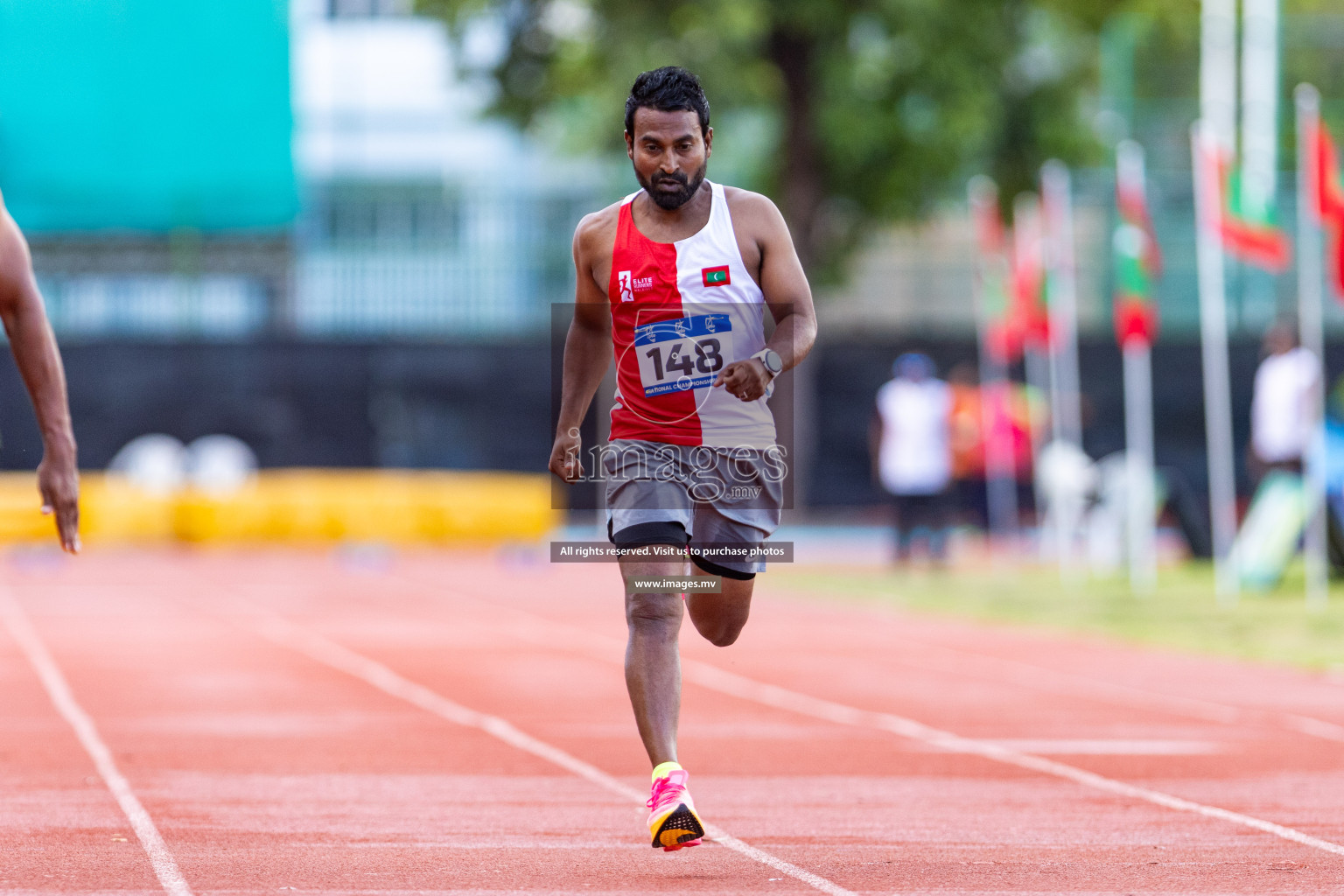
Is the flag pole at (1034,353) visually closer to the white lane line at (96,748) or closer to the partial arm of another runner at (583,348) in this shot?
the white lane line at (96,748)

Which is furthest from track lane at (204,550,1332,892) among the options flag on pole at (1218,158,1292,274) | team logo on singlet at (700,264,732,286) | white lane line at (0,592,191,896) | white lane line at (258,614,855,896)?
flag on pole at (1218,158,1292,274)

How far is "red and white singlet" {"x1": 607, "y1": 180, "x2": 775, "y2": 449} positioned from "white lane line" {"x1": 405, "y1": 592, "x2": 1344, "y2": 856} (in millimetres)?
2110

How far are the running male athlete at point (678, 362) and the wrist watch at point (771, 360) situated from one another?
70 millimetres

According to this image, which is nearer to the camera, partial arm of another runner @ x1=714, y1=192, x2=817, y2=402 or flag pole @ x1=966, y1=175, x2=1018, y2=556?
partial arm of another runner @ x1=714, y1=192, x2=817, y2=402

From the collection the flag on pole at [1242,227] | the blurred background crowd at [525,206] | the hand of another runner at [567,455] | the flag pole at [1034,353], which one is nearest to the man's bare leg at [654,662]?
the hand of another runner at [567,455]

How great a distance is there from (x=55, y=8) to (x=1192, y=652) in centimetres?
1704

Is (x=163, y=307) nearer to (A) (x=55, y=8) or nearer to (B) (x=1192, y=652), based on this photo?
(A) (x=55, y=8)

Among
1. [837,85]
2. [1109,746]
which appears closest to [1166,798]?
[1109,746]

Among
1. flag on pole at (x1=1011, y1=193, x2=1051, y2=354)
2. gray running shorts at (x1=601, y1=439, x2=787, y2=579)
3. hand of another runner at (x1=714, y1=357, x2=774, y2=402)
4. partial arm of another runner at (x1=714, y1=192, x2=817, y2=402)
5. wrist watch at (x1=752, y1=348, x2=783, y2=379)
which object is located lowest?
gray running shorts at (x1=601, y1=439, x2=787, y2=579)

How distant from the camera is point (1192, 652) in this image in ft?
45.0

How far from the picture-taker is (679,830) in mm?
5758

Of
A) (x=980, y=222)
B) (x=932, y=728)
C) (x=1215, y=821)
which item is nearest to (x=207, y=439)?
(x=980, y=222)

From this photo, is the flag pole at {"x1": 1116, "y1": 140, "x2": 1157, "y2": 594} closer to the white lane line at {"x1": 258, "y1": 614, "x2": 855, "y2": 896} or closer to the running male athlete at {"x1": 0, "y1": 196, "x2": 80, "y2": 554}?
the white lane line at {"x1": 258, "y1": 614, "x2": 855, "y2": 896}

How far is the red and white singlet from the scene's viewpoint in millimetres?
5957
